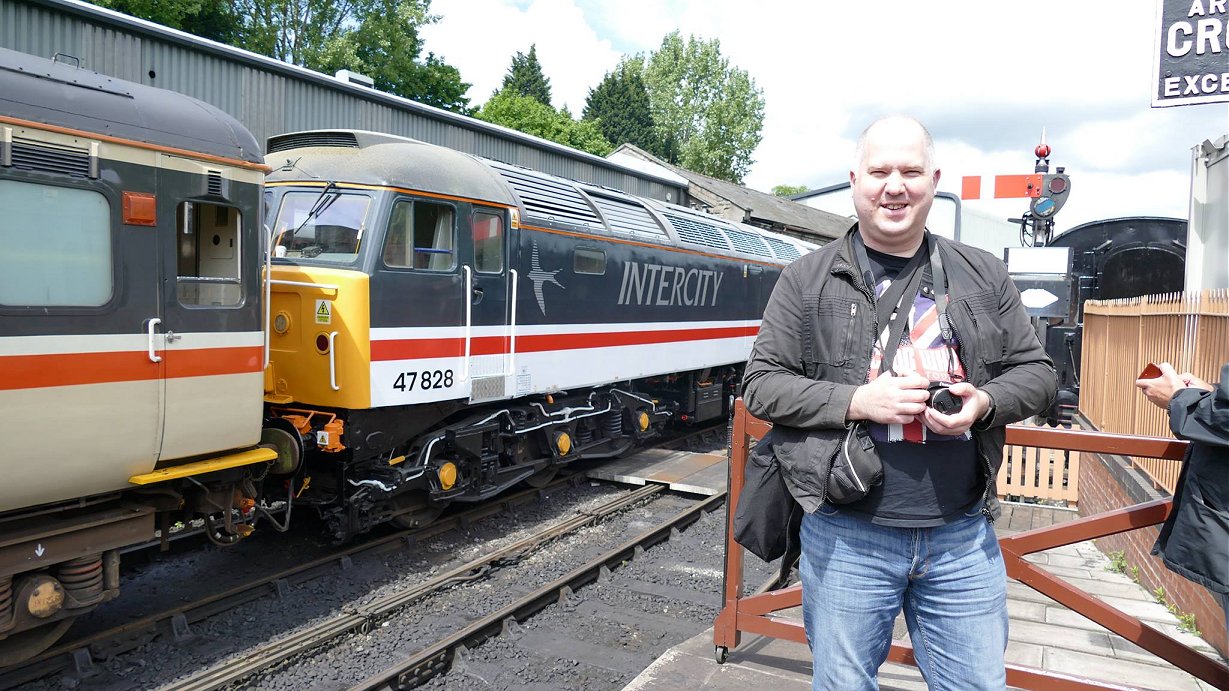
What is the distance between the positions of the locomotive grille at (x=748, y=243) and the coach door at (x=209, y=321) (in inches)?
350

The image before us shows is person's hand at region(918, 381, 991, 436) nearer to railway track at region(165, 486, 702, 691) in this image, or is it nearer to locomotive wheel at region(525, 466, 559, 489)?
railway track at region(165, 486, 702, 691)

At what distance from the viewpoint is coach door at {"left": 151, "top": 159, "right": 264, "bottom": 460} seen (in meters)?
5.14

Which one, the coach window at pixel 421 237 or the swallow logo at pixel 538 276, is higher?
the coach window at pixel 421 237

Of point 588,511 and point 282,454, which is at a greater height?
point 282,454

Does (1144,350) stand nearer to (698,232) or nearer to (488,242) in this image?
(488,242)

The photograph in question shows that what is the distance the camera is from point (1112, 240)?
1241 centimetres

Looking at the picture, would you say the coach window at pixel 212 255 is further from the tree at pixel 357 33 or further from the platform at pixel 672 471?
A: the tree at pixel 357 33

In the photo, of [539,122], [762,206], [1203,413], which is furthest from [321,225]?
[539,122]

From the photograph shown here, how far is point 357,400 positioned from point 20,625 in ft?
8.42

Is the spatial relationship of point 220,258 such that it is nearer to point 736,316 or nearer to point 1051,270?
point 736,316

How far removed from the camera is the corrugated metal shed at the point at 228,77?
9492 millimetres

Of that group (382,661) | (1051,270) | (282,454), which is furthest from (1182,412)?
(1051,270)

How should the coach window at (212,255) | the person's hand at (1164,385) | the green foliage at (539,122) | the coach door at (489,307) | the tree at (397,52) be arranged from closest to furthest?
the person's hand at (1164,385) → the coach window at (212,255) → the coach door at (489,307) → the tree at (397,52) → the green foliage at (539,122)

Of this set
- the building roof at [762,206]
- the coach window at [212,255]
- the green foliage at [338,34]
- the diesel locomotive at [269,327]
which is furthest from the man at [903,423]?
the green foliage at [338,34]
